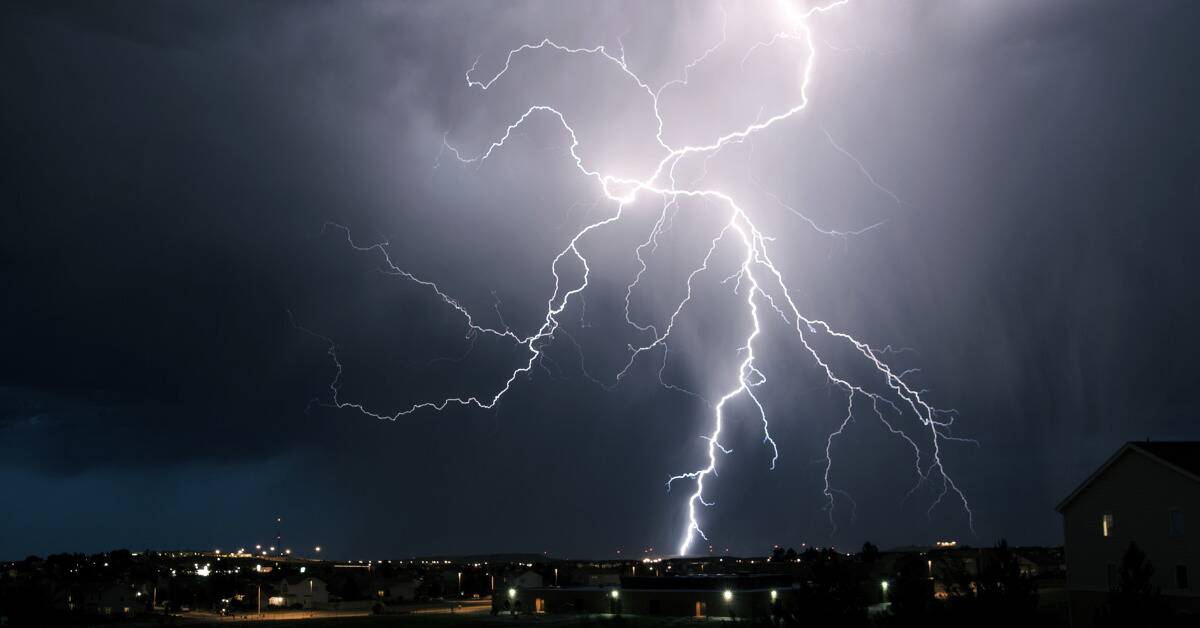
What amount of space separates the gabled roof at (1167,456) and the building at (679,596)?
56.5ft

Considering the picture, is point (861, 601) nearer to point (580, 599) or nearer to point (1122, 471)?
point (1122, 471)

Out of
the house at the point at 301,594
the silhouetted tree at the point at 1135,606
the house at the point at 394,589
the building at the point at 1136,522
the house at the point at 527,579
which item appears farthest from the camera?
the house at the point at 394,589

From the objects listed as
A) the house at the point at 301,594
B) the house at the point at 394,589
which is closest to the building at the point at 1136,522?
the house at the point at 301,594

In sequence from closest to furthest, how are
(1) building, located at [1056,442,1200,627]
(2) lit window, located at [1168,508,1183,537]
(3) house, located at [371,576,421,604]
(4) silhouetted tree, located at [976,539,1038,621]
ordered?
(4) silhouetted tree, located at [976,539,1038,621] → (1) building, located at [1056,442,1200,627] → (2) lit window, located at [1168,508,1183,537] → (3) house, located at [371,576,421,604]

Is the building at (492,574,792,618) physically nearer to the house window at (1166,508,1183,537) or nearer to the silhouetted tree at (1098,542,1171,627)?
the house window at (1166,508,1183,537)

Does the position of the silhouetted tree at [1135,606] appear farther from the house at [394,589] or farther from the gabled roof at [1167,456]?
the house at [394,589]

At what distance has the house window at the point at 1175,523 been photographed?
78.9 feet

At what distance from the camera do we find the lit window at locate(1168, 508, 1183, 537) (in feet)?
78.9

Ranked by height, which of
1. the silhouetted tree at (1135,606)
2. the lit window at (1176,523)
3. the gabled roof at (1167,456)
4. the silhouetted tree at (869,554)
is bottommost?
the silhouetted tree at (869,554)

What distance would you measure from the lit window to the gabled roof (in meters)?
1.04

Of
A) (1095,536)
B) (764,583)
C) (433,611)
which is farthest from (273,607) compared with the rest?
(1095,536)

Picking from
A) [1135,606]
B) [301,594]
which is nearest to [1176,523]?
[1135,606]

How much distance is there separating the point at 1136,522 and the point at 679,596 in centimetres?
2290

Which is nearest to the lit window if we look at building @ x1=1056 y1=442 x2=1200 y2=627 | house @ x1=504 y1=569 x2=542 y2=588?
building @ x1=1056 y1=442 x2=1200 y2=627
